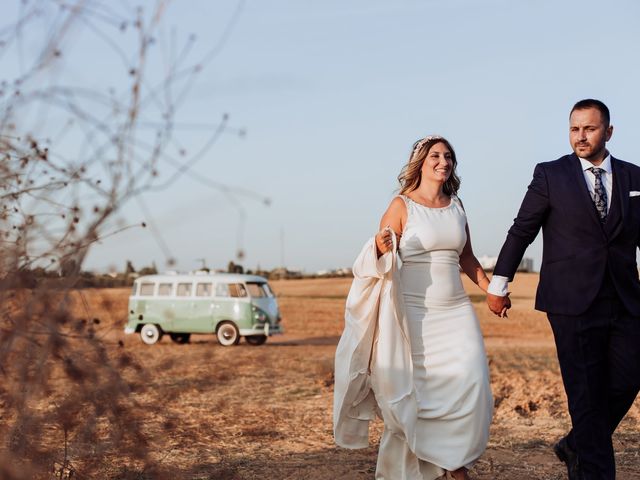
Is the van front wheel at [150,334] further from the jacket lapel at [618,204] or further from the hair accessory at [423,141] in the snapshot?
the jacket lapel at [618,204]

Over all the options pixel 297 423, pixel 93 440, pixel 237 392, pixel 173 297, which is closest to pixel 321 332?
pixel 173 297

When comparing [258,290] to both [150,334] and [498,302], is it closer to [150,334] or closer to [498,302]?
[150,334]

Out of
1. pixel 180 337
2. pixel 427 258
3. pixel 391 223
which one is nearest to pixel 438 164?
pixel 391 223

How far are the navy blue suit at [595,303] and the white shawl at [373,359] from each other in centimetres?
103

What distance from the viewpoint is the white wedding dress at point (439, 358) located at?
6.25 meters

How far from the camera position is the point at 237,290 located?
987 inches

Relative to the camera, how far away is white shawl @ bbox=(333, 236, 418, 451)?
20.8ft

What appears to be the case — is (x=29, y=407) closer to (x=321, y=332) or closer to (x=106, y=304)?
(x=106, y=304)

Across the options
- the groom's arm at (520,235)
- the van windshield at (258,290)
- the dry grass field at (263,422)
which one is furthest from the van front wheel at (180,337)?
the groom's arm at (520,235)

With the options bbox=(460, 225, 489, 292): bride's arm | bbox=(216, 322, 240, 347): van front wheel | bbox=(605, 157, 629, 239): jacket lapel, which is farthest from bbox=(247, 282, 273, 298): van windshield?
bbox=(605, 157, 629, 239): jacket lapel

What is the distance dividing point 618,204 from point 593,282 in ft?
1.63

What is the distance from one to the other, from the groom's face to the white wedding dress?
1.10 metres

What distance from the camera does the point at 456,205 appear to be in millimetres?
6777

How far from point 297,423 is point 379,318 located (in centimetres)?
314
